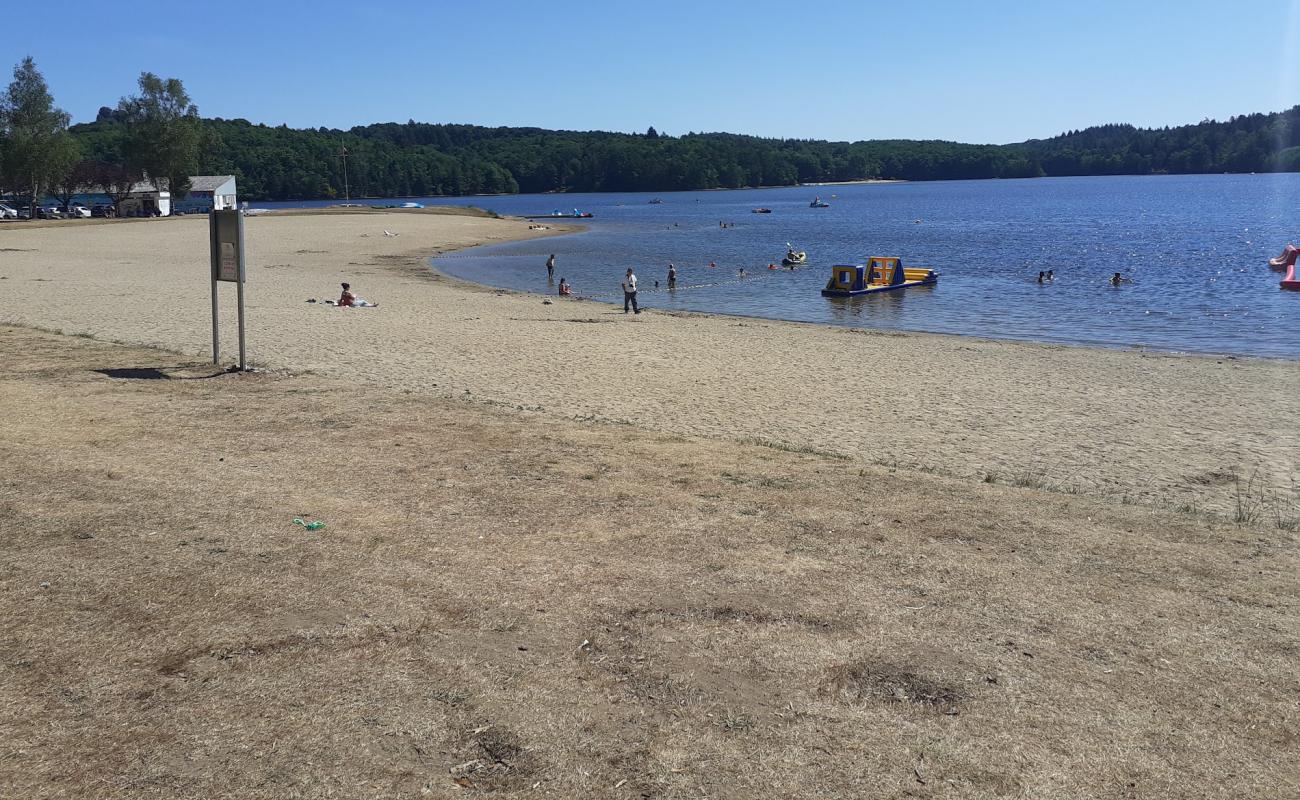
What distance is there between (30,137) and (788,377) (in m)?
73.8

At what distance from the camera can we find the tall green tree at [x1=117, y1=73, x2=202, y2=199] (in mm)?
84375

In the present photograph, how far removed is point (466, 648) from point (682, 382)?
11365 mm

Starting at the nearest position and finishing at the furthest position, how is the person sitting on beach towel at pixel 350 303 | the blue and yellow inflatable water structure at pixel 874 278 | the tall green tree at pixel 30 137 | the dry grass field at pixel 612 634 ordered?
1. the dry grass field at pixel 612 634
2. the person sitting on beach towel at pixel 350 303
3. the blue and yellow inflatable water structure at pixel 874 278
4. the tall green tree at pixel 30 137

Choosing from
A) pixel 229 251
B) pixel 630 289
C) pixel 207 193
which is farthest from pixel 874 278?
pixel 207 193

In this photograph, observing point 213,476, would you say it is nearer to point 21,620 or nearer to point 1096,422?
point 21,620

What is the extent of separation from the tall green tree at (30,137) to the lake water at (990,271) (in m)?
35.9

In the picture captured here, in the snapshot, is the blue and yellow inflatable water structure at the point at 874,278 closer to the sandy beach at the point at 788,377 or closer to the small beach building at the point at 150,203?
the sandy beach at the point at 788,377

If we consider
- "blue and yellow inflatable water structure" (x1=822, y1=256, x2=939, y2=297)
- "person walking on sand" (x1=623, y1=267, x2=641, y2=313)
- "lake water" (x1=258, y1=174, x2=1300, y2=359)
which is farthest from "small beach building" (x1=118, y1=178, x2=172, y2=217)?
"person walking on sand" (x1=623, y1=267, x2=641, y2=313)

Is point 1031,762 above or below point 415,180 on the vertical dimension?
below

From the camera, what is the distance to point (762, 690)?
496 centimetres

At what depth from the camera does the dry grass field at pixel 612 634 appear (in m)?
4.29

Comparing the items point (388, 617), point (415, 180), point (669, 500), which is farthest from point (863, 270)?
point (415, 180)

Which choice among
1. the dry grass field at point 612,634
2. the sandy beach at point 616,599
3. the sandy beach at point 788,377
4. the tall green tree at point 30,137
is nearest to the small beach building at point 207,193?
the tall green tree at point 30,137

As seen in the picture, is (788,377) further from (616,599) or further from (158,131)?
(158,131)
